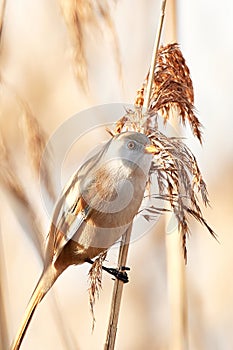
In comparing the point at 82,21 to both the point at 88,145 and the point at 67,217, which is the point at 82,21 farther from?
the point at 67,217

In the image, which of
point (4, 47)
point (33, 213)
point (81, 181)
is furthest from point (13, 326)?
point (4, 47)

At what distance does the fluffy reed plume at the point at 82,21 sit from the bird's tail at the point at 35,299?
0.35 metres

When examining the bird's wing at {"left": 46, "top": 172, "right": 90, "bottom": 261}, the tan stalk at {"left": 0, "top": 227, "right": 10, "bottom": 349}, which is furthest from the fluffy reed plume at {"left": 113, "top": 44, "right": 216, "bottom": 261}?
the tan stalk at {"left": 0, "top": 227, "right": 10, "bottom": 349}

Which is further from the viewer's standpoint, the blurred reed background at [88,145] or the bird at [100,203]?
the blurred reed background at [88,145]

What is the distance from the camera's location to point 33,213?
3.19ft

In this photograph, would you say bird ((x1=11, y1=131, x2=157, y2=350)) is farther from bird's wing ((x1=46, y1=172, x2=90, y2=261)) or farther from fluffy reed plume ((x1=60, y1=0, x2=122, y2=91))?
fluffy reed plume ((x1=60, y1=0, x2=122, y2=91))

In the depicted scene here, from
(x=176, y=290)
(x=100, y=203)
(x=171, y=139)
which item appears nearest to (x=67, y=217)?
(x=100, y=203)

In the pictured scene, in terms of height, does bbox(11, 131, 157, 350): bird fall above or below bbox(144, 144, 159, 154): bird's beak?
below

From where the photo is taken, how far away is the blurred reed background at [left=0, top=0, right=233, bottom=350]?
971 millimetres

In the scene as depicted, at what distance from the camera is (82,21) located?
1001 millimetres

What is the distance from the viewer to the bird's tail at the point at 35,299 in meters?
0.78

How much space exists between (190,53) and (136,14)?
0.12 m

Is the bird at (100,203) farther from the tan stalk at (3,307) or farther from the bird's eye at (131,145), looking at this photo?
the tan stalk at (3,307)

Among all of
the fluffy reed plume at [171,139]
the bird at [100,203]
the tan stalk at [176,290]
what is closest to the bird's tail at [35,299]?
the bird at [100,203]
